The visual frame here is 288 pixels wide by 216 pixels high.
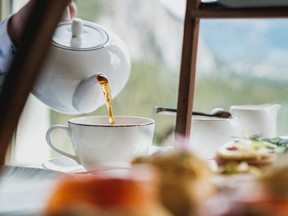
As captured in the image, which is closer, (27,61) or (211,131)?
(27,61)

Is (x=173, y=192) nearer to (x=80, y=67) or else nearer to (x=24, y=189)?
(x=24, y=189)

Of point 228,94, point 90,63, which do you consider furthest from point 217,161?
point 228,94

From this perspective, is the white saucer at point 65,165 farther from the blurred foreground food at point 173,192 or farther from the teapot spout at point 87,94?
the blurred foreground food at point 173,192

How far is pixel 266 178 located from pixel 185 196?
5cm

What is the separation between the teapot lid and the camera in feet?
2.39

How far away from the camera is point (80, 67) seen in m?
0.72

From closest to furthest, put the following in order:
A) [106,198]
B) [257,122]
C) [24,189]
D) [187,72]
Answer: [106,198], [24,189], [187,72], [257,122]

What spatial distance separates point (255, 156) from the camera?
0.38 meters

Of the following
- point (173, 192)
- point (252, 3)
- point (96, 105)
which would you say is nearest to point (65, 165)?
point (96, 105)

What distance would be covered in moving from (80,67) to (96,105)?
0.08 m

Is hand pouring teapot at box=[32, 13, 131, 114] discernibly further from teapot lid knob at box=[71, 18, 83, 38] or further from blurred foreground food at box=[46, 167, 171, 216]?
blurred foreground food at box=[46, 167, 171, 216]

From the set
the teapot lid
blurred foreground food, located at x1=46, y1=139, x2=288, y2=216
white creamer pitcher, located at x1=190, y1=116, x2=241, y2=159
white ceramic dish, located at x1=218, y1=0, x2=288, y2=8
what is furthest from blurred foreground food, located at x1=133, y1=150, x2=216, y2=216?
the teapot lid

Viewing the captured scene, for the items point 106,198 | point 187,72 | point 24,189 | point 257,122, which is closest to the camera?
point 106,198

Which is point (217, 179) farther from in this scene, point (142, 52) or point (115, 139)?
point (142, 52)
